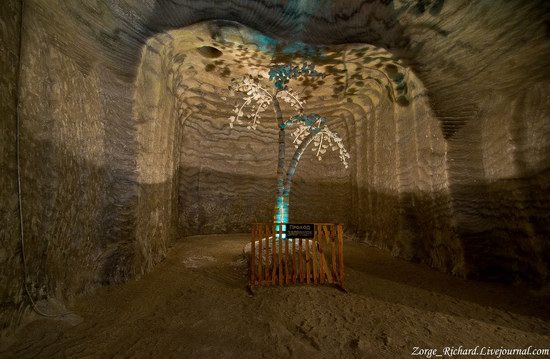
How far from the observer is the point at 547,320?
322 centimetres

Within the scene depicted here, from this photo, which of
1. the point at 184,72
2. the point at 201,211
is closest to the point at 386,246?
the point at 201,211

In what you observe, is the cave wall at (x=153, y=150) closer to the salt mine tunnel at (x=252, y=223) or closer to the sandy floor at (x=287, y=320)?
the salt mine tunnel at (x=252, y=223)

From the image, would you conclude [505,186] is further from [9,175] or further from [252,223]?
[9,175]

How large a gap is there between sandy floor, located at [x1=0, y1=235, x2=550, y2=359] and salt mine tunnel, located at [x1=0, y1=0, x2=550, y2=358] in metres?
0.03

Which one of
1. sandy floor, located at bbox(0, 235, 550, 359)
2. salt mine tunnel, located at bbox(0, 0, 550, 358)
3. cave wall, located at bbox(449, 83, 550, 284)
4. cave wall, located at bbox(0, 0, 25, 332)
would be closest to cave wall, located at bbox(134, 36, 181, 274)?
salt mine tunnel, located at bbox(0, 0, 550, 358)

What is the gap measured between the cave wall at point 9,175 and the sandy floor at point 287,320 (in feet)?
1.22

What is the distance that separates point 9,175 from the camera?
99.1 inches

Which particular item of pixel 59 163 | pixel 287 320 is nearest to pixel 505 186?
pixel 287 320

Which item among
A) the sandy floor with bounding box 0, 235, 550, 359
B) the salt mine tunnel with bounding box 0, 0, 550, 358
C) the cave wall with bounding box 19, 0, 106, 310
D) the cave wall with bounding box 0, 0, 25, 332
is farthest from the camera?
the cave wall with bounding box 19, 0, 106, 310

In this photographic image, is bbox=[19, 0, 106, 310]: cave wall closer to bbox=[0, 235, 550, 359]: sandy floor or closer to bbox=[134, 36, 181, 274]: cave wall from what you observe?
bbox=[0, 235, 550, 359]: sandy floor

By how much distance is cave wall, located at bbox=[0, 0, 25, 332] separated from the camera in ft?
8.00

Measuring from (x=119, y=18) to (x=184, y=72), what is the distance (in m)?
3.17

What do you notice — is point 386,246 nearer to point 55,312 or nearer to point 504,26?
point 504,26

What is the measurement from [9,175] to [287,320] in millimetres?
3449
